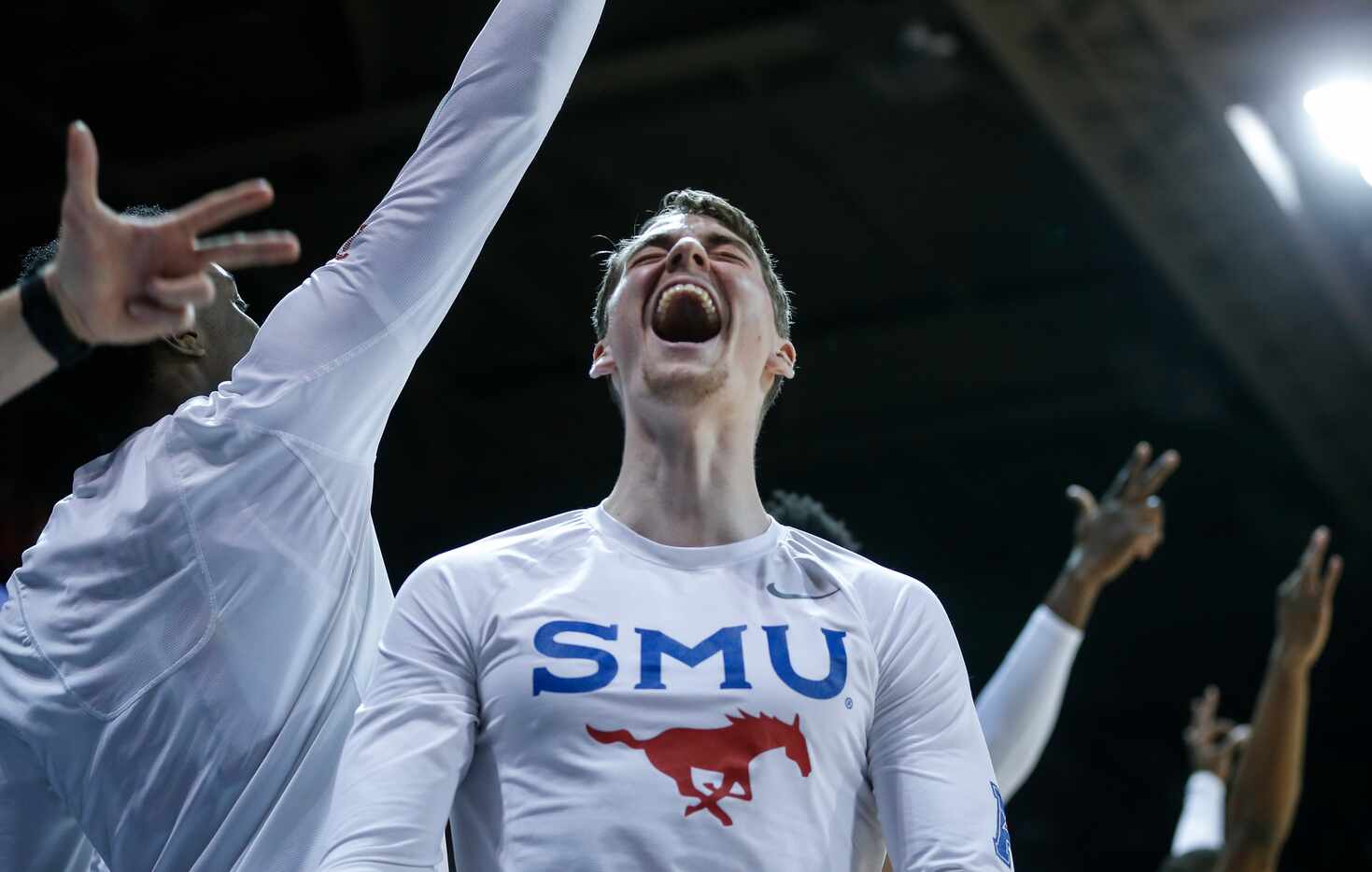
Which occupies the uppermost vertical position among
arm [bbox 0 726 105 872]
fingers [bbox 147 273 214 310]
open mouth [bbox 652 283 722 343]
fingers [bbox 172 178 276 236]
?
open mouth [bbox 652 283 722 343]

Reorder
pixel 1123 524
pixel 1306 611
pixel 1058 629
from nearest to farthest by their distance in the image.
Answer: pixel 1058 629, pixel 1123 524, pixel 1306 611

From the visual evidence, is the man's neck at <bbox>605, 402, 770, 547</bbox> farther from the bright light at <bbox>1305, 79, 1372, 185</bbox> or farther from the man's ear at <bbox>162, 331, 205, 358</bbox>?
the bright light at <bbox>1305, 79, 1372, 185</bbox>

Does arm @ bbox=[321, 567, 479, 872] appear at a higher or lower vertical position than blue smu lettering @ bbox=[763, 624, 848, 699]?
lower

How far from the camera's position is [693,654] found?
5.74 feet

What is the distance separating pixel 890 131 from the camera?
743 cm

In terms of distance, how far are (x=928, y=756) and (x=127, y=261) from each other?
1007mm

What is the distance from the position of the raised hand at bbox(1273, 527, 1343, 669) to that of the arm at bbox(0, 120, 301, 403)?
3.01 meters

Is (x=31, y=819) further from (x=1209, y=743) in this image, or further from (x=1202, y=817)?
(x=1209, y=743)

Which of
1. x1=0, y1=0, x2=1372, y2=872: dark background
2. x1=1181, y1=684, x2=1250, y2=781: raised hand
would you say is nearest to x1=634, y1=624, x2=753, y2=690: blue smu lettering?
x1=1181, y1=684, x2=1250, y2=781: raised hand

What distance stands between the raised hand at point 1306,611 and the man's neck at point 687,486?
2.23m

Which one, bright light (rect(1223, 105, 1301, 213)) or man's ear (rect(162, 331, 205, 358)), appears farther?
bright light (rect(1223, 105, 1301, 213))

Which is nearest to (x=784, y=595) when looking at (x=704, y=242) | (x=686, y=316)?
(x=686, y=316)

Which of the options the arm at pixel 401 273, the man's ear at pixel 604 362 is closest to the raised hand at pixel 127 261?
the arm at pixel 401 273

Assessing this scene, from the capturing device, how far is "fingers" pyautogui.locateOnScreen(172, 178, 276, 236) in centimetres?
151
